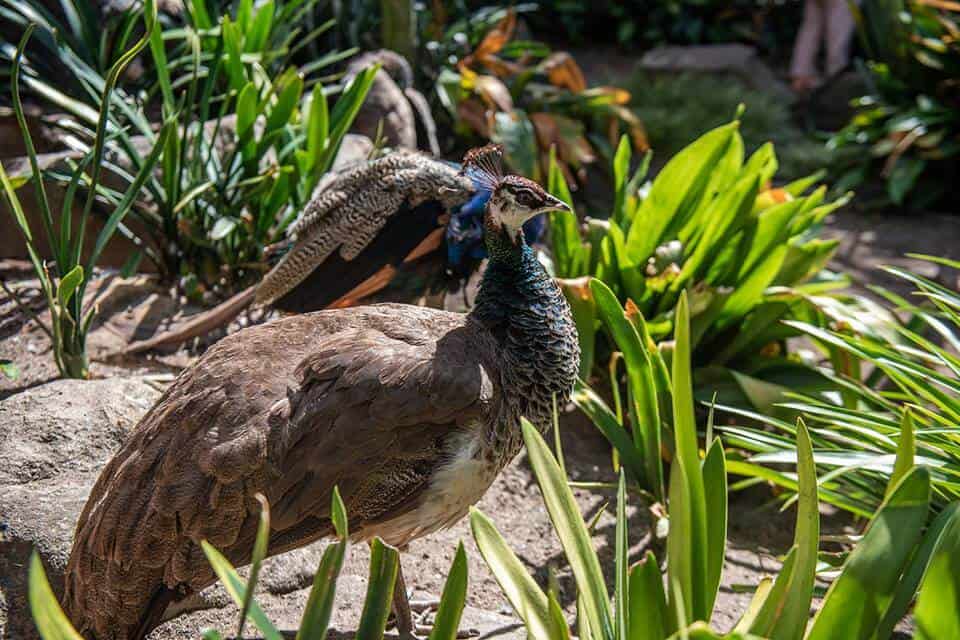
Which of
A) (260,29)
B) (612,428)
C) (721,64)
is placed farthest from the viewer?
(721,64)

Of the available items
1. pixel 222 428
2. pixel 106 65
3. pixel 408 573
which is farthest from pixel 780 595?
pixel 106 65

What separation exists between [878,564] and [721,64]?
23.6 ft

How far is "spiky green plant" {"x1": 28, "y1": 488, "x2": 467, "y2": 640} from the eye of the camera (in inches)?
48.6

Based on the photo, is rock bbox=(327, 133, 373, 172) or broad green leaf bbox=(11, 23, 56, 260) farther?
rock bbox=(327, 133, 373, 172)

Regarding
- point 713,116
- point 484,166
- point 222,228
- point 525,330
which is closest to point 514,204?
point 484,166

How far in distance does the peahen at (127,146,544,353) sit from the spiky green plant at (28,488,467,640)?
79.4 inches

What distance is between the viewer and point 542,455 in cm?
164

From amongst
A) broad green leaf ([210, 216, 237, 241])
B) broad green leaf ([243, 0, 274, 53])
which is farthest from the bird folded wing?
broad green leaf ([243, 0, 274, 53])

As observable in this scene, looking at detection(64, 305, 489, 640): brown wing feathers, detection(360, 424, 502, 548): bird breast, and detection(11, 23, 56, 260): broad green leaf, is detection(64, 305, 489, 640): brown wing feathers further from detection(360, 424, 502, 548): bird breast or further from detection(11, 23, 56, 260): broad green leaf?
detection(11, 23, 56, 260): broad green leaf

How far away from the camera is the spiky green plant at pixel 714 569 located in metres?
1.47

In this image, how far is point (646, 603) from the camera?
1.59 m

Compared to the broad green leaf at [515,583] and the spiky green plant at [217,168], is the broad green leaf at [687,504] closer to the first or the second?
the broad green leaf at [515,583]

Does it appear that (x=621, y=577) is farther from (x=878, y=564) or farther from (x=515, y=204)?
(x=515, y=204)

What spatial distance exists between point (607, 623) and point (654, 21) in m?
8.42
